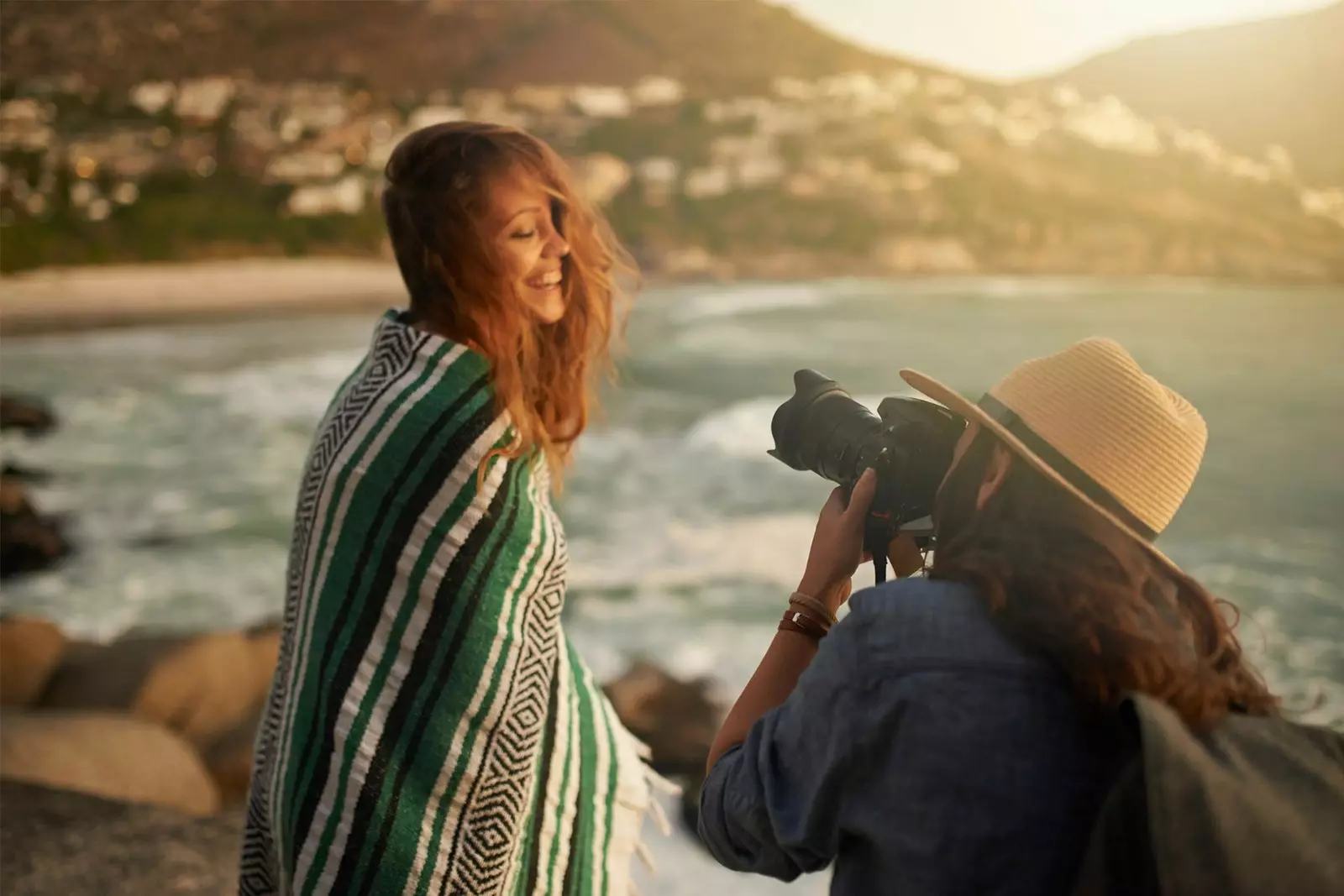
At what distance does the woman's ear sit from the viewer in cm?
59

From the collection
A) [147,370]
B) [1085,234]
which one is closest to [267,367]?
[147,370]

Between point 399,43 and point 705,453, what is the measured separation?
8.17 feet

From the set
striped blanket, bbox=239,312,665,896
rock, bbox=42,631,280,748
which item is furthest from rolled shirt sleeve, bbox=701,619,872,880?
rock, bbox=42,631,280,748

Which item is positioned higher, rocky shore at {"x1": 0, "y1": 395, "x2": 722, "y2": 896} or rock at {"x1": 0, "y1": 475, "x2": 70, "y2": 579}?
rocky shore at {"x1": 0, "y1": 395, "x2": 722, "y2": 896}

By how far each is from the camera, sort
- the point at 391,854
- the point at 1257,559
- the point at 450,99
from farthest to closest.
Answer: the point at 450,99 → the point at 1257,559 → the point at 391,854

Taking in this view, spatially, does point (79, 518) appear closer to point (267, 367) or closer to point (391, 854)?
point (267, 367)

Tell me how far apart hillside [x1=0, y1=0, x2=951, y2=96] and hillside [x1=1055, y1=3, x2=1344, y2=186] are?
1530mm

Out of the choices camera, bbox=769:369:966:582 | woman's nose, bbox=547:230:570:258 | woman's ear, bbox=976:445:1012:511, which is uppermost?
woman's ear, bbox=976:445:1012:511

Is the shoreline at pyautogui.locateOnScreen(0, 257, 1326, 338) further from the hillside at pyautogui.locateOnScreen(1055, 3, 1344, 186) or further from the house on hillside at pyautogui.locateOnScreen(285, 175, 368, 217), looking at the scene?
the hillside at pyautogui.locateOnScreen(1055, 3, 1344, 186)

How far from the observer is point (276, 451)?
222 inches

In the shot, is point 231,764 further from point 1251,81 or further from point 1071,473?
point 1251,81

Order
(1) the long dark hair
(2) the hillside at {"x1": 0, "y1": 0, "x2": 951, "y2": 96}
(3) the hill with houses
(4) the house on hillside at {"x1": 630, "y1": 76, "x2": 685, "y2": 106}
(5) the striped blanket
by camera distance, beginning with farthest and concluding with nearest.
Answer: (4) the house on hillside at {"x1": 630, "y1": 76, "x2": 685, "y2": 106} < (2) the hillside at {"x1": 0, "y1": 0, "x2": 951, "y2": 96} < (3) the hill with houses < (5) the striped blanket < (1) the long dark hair

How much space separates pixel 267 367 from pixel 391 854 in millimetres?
5579

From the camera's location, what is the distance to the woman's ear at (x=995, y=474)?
0.59 m
